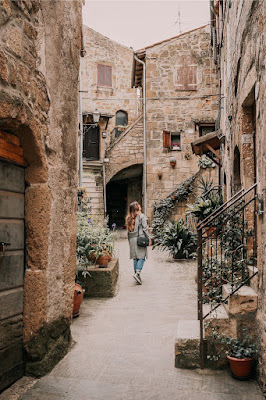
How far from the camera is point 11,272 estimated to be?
11.5ft

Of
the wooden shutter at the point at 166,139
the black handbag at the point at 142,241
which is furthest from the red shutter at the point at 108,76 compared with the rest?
the black handbag at the point at 142,241

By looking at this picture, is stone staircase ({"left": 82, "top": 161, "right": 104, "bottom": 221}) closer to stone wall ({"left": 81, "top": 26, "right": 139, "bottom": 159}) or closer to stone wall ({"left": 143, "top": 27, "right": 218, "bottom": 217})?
stone wall ({"left": 143, "top": 27, "right": 218, "bottom": 217})

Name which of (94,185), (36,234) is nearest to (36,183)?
A: (36,234)

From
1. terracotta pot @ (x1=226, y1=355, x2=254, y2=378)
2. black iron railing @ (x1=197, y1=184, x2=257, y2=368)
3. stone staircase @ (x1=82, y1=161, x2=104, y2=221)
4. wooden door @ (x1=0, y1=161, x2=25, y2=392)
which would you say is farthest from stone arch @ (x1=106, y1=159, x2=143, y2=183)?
terracotta pot @ (x1=226, y1=355, x2=254, y2=378)

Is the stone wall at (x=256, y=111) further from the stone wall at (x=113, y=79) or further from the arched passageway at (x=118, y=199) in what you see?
the stone wall at (x=113, y=79)

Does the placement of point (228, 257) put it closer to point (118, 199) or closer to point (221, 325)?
point (221, 325)

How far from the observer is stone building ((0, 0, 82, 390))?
319 cm

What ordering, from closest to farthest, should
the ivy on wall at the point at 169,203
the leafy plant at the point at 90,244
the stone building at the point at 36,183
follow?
the stone building at the point at 36,183 < the leafy plant at the point at 90,244 < the ivy on wall at the point at 169,203

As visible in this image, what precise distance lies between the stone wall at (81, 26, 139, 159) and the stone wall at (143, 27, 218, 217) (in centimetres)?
566

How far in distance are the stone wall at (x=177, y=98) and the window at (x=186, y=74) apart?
2.4 inches

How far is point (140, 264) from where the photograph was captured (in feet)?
25.3

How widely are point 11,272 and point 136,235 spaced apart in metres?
4.42

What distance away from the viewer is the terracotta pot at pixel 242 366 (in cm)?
351

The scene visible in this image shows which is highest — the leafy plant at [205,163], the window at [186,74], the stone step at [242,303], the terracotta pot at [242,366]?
the window at [186,74]
